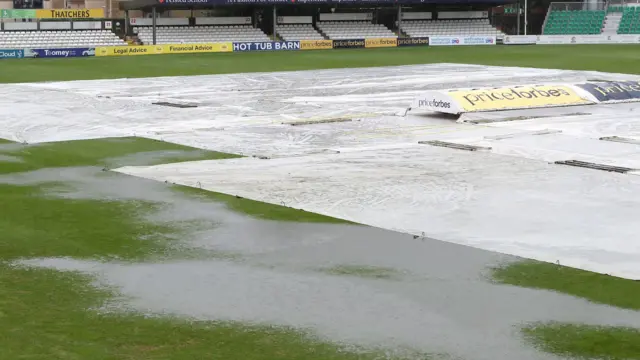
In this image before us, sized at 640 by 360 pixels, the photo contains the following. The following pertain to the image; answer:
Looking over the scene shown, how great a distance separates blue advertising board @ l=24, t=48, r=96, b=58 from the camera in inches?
2596

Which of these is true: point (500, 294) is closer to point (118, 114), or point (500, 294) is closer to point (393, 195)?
point (393, 195)

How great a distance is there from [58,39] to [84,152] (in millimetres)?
53198

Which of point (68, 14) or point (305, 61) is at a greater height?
point (68, 14)

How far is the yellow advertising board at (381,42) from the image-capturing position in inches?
3103

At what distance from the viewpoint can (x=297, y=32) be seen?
84.4m

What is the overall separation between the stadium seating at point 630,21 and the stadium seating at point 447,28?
10423 millimetres

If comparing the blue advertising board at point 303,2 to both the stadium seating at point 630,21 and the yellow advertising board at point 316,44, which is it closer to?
the yellow advertising board at point 316,44

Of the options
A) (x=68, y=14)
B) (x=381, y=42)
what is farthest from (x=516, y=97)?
(x=68, y=14)

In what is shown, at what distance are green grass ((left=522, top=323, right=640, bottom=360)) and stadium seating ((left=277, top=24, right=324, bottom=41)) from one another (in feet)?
243

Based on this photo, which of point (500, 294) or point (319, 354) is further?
point (500, 294)

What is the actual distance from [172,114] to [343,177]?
12865 mm

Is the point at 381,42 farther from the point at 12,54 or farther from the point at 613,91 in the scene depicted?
the point at 613,91

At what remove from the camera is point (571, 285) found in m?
11.2

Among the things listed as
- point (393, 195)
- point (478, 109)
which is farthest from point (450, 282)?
point (478, 109)
